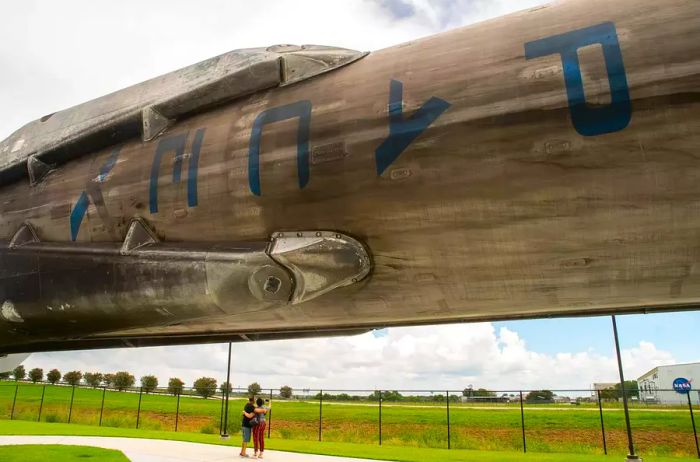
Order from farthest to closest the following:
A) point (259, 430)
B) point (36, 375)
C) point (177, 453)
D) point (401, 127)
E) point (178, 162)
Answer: point (36, 375), point (259, 430), point (177, 453), point (178, 162), point (401, 127)

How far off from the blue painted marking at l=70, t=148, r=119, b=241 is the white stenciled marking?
99 cm

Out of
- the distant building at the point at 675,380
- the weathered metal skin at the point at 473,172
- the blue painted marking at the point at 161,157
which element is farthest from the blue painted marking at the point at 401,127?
the distant building at the point at 675,380

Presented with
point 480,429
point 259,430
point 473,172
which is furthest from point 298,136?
point 480,429

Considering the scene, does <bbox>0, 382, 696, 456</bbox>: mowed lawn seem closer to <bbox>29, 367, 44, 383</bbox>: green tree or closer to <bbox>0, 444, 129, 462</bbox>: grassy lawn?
<bbox>0, 444, 129, 462</bbox>: grassy lawn

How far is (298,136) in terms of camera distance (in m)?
3.64

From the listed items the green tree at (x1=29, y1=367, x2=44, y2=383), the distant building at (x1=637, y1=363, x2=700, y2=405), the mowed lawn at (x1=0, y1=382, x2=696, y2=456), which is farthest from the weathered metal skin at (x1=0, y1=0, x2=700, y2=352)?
the green tree at (x1=29, y1=367, x2=44, y2=383)

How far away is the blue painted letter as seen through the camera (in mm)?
4004

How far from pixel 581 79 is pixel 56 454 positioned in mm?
13638

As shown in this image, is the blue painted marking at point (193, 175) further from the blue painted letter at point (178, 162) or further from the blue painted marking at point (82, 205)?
the blue painted marking at point (82, 205)

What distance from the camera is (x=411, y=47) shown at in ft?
12.3

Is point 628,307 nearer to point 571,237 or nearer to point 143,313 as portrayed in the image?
point 571,237

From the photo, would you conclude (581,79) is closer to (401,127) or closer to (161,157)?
(401,127)

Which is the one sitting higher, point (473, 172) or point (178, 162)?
point (178, 162)

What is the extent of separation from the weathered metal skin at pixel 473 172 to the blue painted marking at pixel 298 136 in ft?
0.05
